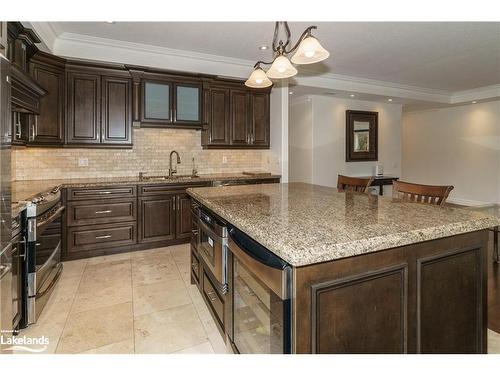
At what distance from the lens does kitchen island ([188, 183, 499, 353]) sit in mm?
1021

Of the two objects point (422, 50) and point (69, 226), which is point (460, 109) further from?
point (69, 226)

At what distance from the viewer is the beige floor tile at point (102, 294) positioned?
7.97ft

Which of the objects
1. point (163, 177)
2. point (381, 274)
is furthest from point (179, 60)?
point (381, 274)

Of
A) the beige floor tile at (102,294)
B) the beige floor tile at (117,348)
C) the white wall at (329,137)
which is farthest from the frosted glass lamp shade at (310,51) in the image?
the white wall at (329,137)

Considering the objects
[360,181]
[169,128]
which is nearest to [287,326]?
[360,181]

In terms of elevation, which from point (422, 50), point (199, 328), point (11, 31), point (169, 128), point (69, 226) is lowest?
point (199, 328)

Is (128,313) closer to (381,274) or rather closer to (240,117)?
(381,274)

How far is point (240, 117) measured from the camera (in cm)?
454

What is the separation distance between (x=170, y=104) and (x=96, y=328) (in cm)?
292

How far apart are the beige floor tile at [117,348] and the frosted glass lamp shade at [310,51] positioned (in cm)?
223

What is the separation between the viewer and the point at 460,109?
23.6 ft

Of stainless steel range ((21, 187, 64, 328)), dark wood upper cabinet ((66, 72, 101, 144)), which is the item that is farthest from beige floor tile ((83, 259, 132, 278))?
dark wood upper cabinet ((66, 72, 101, 144))

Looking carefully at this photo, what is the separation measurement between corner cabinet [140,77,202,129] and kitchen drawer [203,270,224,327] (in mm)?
2536
